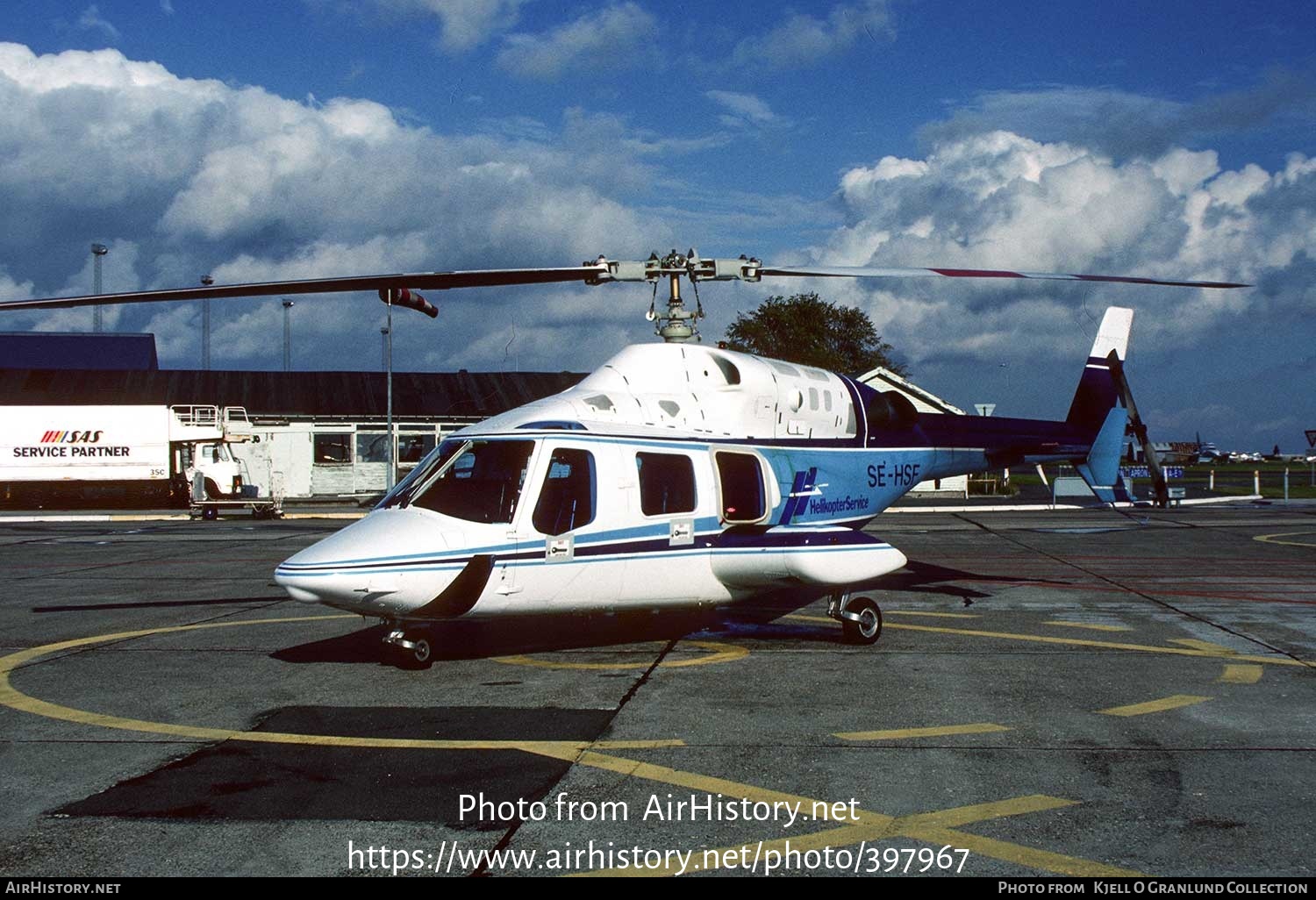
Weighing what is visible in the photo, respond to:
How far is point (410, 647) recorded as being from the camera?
1042cm

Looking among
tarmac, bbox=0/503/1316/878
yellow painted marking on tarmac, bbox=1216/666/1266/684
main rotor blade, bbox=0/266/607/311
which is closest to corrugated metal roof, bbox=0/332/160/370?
tarmac, bbox=0/503/1316/878

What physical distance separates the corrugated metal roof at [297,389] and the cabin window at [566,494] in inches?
1971

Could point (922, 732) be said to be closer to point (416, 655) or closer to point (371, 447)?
point (416, 655)

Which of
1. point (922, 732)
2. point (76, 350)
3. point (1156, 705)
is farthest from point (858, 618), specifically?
point (76, 350)

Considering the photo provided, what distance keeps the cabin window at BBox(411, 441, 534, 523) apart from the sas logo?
4325 cm

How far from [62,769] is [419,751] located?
2276 mm

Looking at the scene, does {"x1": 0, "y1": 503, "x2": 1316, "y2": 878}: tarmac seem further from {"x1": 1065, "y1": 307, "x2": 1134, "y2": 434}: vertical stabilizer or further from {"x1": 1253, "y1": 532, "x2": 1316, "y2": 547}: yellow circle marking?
{"x1": 1253, "y1": 532, "x2": 1316, "y2": 547}: yellow circle marking

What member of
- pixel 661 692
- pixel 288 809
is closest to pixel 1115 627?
pixel 661 692

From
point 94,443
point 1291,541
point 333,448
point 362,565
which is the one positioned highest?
point 94,443

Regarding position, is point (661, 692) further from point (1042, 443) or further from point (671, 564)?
point (1042, 443)

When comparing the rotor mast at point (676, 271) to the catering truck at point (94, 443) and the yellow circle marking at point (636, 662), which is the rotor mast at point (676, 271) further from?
the catering truck at point (94, 443)

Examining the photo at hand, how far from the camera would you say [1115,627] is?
42.9ft

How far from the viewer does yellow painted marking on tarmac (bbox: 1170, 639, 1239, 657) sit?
11344mm

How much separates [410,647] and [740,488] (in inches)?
154
